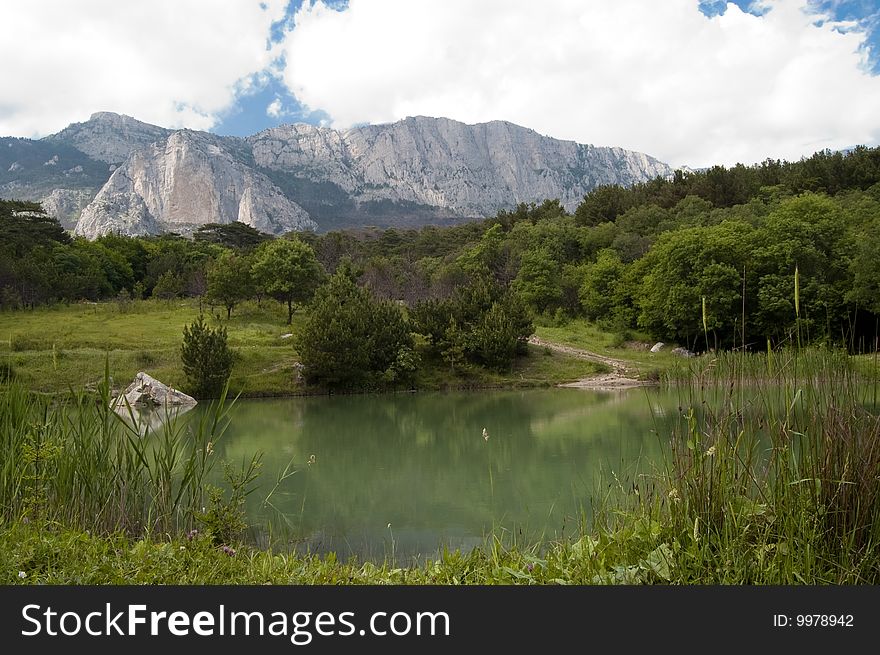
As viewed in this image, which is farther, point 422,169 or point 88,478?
point 422,169

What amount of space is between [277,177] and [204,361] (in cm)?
16850

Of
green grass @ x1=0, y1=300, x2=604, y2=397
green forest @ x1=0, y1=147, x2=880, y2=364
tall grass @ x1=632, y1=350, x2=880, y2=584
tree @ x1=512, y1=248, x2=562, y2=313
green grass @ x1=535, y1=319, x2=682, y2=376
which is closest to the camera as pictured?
tall grass @ x1=632, y1=350, x2=880, y2=584

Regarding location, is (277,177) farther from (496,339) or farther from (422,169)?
(496,339)

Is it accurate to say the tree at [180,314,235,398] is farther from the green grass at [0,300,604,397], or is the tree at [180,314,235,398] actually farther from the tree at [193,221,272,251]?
the tree at [193,221,272,251]

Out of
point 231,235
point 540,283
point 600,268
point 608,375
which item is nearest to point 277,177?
point 231,235

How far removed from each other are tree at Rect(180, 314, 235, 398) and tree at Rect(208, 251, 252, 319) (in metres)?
11.7

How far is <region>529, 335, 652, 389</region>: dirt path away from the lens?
29.5 m

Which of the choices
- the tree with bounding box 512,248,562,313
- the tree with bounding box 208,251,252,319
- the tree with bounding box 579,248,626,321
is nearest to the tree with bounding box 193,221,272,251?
the tree with bounding box 208,251,252,319

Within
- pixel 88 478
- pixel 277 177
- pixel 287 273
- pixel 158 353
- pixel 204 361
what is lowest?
pixel 204 361

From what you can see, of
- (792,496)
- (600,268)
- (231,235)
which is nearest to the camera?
(792,496)

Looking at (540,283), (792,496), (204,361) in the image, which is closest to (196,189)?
(540,283)

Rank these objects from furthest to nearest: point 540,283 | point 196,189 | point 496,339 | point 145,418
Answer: point 196,189
point 540,283
point 496,339
point 145,418

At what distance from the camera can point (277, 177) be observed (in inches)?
7215

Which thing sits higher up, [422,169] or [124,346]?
[422,169]
